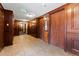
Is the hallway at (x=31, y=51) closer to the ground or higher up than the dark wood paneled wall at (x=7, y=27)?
closer to the ground

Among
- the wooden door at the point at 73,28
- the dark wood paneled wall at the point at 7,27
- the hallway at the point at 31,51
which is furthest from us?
the dark wood paneled wall at the point at 7,27

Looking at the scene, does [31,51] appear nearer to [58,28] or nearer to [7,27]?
[58,28]

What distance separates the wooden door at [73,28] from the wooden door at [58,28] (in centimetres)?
89

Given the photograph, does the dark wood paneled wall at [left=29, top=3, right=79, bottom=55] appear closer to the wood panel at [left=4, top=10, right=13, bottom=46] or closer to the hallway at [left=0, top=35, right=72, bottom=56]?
the hallway at [left=0, top=35, right=72, bottom=56]

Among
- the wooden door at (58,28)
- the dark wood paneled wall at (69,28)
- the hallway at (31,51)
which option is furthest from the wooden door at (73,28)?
the wooden door at (58,28)

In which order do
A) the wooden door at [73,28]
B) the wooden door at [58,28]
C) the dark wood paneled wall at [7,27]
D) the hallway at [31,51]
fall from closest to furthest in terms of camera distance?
the wooden door at [73,28]
the hallway at [31,51]
the wooden door at [58,28]
the dark wood paneled wall at [7,27]

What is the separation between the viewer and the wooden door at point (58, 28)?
5.81 m

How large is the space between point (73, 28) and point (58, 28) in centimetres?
Result: 176

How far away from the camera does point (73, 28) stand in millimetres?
4547

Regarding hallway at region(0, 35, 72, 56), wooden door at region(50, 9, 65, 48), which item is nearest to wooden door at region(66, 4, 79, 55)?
hallway at region(0, 35, 72, 56)

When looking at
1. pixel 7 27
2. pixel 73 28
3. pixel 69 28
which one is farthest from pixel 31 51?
pixel 7 27

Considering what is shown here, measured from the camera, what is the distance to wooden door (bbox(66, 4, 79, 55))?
4.35 metres

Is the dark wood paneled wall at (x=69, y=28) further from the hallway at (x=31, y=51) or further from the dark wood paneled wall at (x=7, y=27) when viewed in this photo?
the dark wood paneled wall at (x=7, y=27)

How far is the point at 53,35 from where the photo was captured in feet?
22.6
